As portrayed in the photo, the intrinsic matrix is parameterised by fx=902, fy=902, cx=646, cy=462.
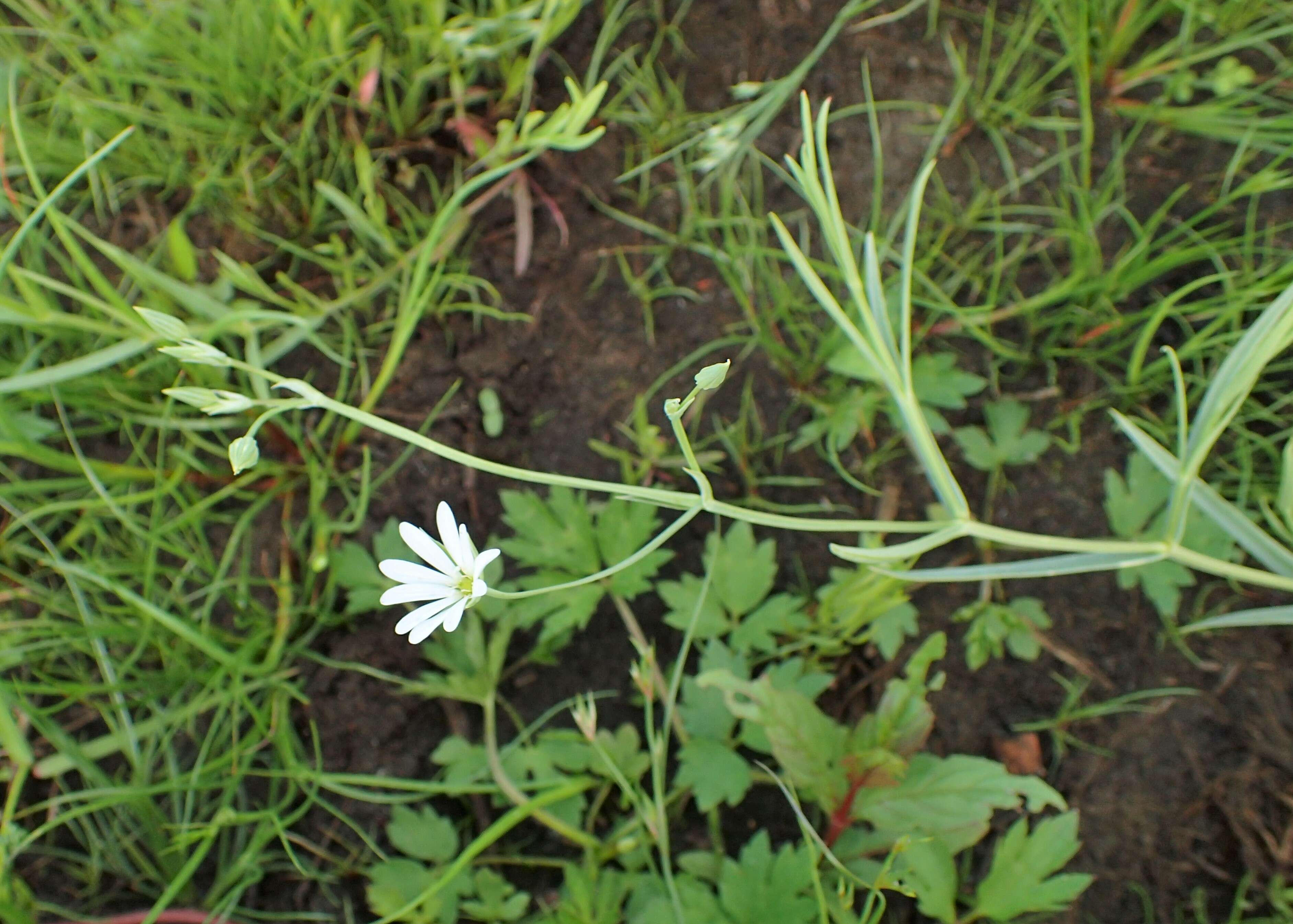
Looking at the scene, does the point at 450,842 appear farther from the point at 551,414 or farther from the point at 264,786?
the point at 551,414

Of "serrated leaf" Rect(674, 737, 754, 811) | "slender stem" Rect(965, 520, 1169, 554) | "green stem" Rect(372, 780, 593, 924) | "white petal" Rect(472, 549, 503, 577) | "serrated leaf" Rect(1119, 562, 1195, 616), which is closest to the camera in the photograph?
"white petal" Rect(472, 549, 503, 577)

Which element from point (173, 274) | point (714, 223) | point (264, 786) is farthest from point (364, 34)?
point (264, 786)

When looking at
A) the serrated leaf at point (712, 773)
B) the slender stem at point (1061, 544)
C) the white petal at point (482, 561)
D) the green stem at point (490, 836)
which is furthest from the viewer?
the serrated leaf at point (712, 773)

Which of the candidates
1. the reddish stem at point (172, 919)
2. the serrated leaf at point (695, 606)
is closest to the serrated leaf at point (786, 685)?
the serrated leaf at point (695, 606)

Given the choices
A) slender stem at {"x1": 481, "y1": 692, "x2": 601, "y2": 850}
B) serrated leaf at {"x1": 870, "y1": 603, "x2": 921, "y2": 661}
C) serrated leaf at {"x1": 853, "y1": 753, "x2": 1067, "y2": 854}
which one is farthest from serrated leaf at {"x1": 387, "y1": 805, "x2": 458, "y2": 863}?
serrated leaf at {"x1": 870, "y1": 603, "x2": 921, "y2": 661}

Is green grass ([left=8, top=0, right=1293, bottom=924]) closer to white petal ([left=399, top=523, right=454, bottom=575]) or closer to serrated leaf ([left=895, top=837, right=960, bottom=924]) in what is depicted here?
serrated leaf ([left=895, top=837, right=960, bottom=924])

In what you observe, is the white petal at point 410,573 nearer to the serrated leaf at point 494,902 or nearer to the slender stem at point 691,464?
the slender stem at point 691,464
